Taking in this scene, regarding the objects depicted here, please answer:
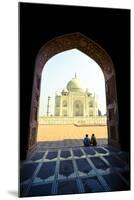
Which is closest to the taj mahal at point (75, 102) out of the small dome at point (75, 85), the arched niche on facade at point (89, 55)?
the small dome at point (75, 85)

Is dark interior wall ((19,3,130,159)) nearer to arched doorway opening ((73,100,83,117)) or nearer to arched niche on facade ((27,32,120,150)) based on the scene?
arched niche on facade ((27,32,120,150))

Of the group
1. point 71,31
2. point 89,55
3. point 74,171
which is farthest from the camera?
point 89,55

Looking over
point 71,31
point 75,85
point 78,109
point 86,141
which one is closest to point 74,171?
point 86,141

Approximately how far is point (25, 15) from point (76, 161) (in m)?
1.76

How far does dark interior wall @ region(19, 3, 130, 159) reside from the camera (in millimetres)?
2865

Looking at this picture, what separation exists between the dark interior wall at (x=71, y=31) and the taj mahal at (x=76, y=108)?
307 mm

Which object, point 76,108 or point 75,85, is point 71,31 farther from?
point 76,108

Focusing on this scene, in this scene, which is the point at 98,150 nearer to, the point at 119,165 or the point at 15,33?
the point at 119,165

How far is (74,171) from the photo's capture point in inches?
115

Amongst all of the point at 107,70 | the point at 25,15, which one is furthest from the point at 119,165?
the point at 25,15

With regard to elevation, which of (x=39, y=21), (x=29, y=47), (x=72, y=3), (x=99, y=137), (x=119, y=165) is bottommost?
(x=119, y=165)

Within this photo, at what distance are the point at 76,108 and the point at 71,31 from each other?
93 cm

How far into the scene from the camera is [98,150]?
10.5ft

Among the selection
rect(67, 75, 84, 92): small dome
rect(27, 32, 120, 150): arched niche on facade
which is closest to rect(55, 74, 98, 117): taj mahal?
rect(67, 75, 84, 92): small dome
